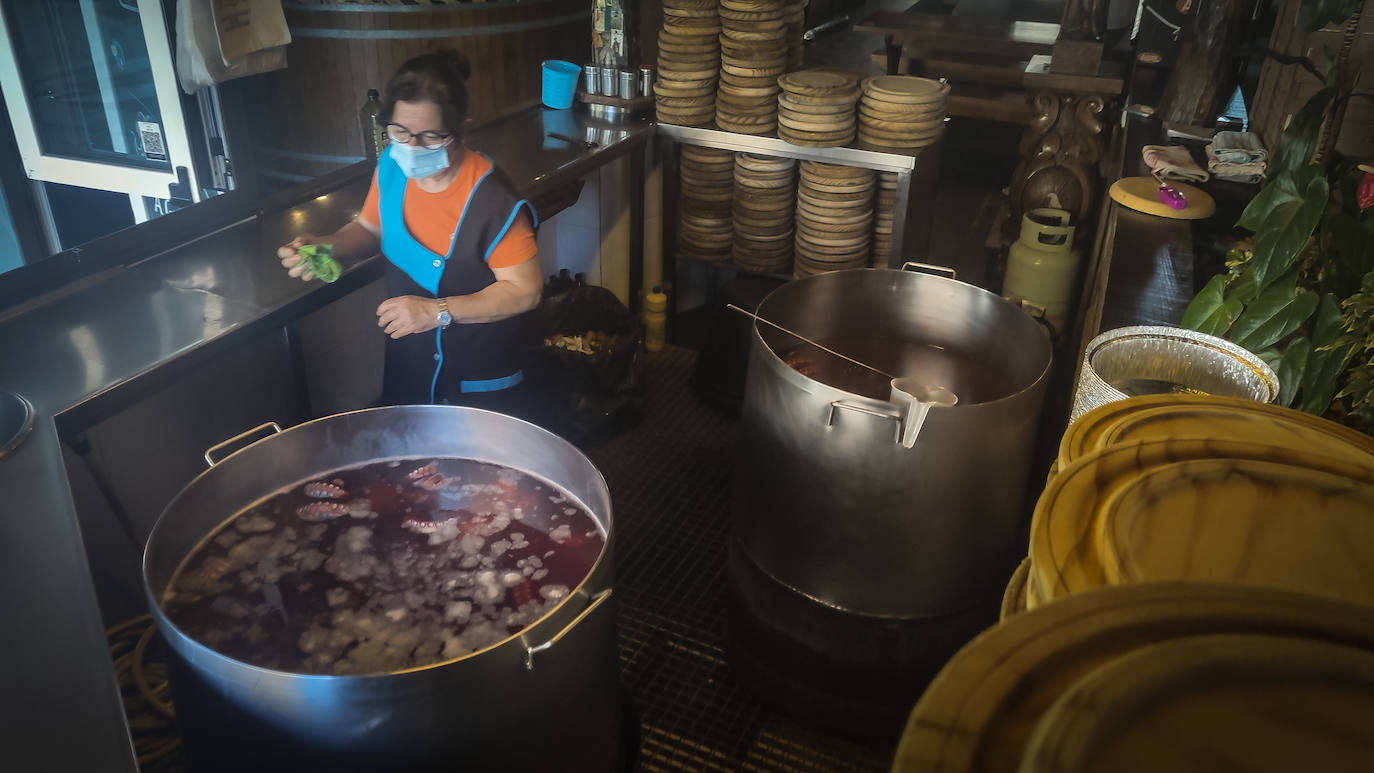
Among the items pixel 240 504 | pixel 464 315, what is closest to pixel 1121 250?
pixel 464 315

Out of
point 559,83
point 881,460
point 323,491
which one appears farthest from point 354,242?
point 559,83

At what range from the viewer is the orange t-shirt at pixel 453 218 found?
8.39ft

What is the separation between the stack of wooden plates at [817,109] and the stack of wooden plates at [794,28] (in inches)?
11.9

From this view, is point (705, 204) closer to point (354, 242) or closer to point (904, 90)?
point (904, 90)

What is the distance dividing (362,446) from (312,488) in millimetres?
136

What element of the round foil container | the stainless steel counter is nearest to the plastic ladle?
the round foil container

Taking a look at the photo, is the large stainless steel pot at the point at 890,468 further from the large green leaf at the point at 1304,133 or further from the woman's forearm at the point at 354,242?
the woman's forearm at the point at 354,242

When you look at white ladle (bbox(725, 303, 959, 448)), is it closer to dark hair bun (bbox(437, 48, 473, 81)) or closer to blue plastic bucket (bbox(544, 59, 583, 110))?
dark hair bun (bbox(437, 48, 473, 81))

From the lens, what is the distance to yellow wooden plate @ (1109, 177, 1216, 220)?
11.9 feet

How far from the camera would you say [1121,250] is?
333cm

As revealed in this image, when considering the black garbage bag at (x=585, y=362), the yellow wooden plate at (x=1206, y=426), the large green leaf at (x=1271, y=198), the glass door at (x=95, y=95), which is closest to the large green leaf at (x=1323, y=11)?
the large green leaf at (x=1271, y=198)

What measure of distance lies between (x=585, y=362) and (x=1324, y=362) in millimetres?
2677

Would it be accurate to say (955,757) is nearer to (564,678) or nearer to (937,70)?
(564,678)

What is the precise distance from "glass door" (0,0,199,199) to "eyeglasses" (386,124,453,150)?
1865 millimetres
